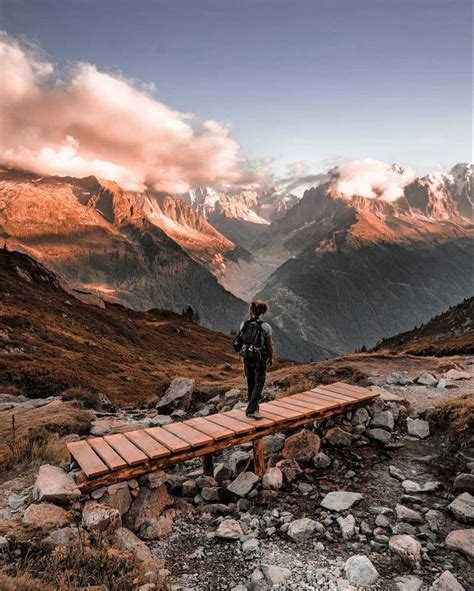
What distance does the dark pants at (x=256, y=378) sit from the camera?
9.96 metres

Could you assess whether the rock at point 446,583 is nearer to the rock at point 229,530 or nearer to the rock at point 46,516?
the rock at point 229,530

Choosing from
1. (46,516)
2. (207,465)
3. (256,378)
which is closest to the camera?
(46,516)

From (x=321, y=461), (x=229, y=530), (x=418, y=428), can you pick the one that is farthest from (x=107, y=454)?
(x=418, y=428)

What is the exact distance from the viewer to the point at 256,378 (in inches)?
400

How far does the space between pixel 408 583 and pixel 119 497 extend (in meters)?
4.94

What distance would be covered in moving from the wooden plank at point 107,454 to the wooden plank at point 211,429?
200cm

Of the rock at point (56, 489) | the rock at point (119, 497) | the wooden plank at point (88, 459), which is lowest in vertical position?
the rock at point (119, 497)

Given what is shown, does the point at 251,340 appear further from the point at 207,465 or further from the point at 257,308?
the point at 207,465

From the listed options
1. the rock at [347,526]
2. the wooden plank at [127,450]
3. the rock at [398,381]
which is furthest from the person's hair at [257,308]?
the rock at [398,381]

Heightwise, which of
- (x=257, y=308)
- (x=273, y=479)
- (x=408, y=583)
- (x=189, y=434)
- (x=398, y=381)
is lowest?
(x=408, y=583)

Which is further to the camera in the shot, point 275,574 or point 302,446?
point 302,446

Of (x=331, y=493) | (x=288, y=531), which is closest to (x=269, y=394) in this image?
(x=331, y=493)

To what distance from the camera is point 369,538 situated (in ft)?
23.2

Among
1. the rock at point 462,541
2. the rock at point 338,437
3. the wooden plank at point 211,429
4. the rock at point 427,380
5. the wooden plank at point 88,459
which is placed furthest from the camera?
the rock at point 427,380
